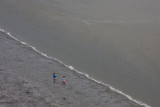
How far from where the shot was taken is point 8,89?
13.5 metres

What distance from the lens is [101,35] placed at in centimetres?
2300

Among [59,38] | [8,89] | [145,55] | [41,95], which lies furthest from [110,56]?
[8,89]

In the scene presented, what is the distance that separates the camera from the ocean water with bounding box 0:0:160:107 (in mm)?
18000

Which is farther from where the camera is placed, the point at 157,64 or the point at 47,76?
the point at 157,64

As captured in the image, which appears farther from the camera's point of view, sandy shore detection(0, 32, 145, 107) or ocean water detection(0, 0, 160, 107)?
ocean water detection(0, 0, 160, 107)

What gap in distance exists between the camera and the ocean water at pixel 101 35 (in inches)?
709

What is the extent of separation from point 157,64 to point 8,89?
38.3ft

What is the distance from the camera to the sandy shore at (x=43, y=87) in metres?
13.2

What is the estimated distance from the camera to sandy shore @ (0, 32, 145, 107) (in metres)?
13.2

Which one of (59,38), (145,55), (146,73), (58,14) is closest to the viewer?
(146,73)

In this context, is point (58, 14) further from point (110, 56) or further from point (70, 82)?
point (70, 82)

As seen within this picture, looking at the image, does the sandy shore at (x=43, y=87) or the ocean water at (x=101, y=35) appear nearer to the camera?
the sandy shore at (x=43, y=87)

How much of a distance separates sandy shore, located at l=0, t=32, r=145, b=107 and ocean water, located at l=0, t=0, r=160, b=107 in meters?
1.80

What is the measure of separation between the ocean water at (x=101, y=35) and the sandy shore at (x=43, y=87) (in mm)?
1803
